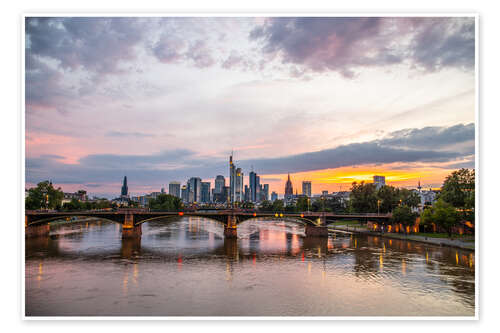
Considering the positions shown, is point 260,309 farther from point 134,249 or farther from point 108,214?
point 108,214

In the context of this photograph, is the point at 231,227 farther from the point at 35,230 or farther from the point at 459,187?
the point at 459,187

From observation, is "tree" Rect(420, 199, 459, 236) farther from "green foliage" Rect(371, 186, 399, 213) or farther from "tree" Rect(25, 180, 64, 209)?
"tree" Rect(25, 180, 64, 209)

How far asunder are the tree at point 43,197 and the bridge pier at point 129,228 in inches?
1465

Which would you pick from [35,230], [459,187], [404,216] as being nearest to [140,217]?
[35,230]

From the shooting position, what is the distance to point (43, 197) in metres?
82.1

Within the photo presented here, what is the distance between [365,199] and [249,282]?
5901 centimetres

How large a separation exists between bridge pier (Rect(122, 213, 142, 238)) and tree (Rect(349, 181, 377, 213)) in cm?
5180

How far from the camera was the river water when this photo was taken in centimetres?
1981

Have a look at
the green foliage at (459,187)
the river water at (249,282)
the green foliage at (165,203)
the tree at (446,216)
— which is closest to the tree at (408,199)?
the green foliage at (459,187)

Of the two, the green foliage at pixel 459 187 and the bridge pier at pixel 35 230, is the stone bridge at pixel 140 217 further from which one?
the green foliage at pixel 459 187

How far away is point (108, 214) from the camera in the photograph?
185 ft

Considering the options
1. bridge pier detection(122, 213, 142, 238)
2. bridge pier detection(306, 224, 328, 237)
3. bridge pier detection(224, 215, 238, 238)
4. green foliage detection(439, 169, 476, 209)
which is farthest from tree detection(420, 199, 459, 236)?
bridge pier detection(122, 213, 142, 238)

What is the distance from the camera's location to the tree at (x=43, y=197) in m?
80.2
